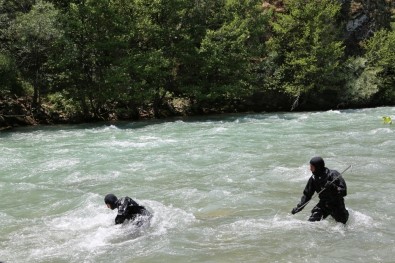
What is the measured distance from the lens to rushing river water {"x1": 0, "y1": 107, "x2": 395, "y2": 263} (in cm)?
840

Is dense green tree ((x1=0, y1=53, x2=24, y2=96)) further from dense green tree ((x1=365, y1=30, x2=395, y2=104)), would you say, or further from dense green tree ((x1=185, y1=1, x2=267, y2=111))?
dense green tree ((x1=365, y1=30, x2=395, y2=104))

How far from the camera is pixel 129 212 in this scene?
944cm

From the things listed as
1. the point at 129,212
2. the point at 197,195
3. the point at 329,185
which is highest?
the point at 329,185

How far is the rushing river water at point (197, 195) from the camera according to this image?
331 inches

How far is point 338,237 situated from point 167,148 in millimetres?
11423

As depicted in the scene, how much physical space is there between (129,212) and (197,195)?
9.96 feet

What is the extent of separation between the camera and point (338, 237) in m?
8.61

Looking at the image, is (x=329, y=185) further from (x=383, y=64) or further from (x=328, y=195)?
(x=383, y=64)

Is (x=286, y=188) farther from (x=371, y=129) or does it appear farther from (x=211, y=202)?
(x=371, y=129)

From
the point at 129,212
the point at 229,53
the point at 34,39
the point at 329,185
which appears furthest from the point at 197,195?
the point at 229,53

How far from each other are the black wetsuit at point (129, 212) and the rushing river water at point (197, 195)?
7.4 inches

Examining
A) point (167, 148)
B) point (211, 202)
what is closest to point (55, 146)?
point (167, 148)

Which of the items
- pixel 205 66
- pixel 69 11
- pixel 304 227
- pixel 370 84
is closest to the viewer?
pixel 304 227

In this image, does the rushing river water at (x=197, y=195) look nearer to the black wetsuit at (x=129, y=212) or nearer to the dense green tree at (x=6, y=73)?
the black wetsuit at (x=129, y=212)
